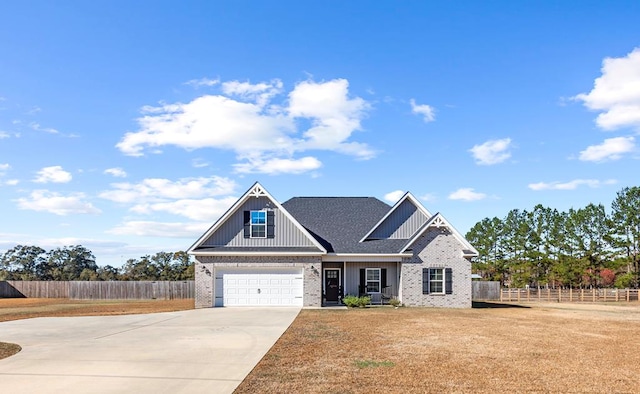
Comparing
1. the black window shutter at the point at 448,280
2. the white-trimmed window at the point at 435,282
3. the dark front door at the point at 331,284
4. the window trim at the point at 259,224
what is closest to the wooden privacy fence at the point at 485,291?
the black window shutter at the point at 448,280

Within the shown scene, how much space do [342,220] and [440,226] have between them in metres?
7.27

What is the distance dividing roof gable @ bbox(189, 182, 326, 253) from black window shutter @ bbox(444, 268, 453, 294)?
763cm

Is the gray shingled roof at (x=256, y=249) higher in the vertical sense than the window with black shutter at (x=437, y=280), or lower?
higher

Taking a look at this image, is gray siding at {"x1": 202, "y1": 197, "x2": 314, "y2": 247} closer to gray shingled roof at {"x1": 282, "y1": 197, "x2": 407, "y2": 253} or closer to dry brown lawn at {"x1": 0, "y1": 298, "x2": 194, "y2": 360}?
gray shingled roof at {"x1": 282, "y1": 197, "x2": 407, "y2": 253}

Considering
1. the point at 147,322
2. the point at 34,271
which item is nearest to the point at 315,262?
the point at 147,322

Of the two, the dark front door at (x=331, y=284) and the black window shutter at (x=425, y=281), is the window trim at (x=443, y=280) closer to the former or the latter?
the black window shutter at (x=425, y=281)

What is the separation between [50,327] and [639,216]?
52.3m

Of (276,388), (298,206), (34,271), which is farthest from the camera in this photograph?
(34,271)

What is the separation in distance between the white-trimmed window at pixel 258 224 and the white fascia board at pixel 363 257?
3.90 metres

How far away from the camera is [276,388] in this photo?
8.97 meters

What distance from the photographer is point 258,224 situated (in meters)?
29.3

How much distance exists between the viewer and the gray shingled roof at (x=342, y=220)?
1201 inches

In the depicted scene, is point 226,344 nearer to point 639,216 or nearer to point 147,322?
point 147,322

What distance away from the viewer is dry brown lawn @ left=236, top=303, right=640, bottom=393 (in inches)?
368
